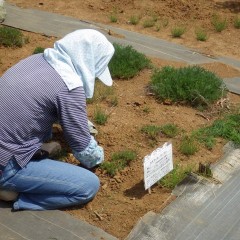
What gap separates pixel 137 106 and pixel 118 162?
45.3 inches

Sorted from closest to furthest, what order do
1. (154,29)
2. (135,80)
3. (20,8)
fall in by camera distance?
(135,80), (154,29), (20,8)

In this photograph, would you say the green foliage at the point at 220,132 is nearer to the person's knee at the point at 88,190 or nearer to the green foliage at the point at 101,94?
the green foliage at the point at 101,94

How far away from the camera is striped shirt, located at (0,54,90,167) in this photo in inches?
127

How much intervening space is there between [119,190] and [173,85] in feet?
5.73

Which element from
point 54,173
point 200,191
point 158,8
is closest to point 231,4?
point 158,8

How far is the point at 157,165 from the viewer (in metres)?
3.54

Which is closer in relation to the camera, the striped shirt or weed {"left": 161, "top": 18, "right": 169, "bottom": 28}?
the striped shirt

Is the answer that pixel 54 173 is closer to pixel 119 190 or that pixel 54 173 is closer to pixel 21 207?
pixel 21 207

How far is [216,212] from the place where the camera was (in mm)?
3520

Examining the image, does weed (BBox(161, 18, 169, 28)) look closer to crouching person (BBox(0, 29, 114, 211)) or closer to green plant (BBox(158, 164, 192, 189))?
green plant (BBox(158, 164, 192, 189))

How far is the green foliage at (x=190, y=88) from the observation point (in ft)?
16.4

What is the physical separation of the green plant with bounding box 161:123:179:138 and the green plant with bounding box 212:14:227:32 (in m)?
3.70

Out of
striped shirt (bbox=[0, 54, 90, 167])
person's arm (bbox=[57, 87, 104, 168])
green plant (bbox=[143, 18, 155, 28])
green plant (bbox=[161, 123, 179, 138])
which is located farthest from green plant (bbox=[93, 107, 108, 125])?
green plant (bbox=[143, 18, 155, 28])

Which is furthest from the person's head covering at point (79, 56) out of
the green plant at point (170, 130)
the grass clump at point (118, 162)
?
the green plant at point (170, 130)
